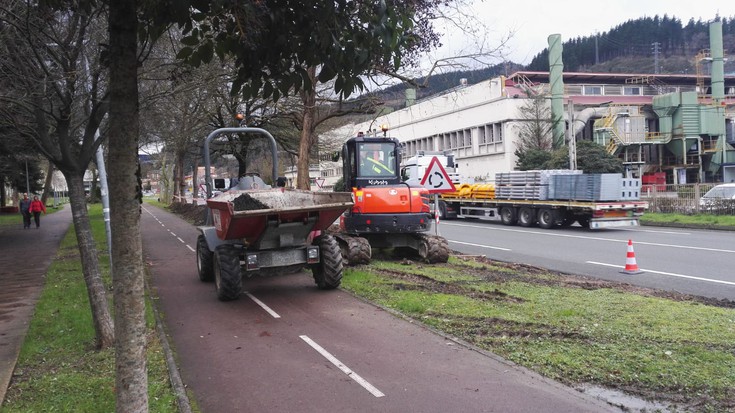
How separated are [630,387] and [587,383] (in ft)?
1.21

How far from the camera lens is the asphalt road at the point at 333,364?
5246 mm

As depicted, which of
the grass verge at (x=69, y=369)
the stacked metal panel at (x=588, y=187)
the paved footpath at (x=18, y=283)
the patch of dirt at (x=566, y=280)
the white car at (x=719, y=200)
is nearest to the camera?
the grass verge at (x=69, y=369)

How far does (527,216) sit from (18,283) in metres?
18.5

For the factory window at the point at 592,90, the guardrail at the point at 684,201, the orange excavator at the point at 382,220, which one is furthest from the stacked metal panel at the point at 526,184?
the factory window at the point at 592,90

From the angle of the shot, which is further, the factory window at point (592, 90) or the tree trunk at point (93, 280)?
the factory window at point (592, 90)

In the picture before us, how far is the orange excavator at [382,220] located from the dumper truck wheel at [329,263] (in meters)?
2.19

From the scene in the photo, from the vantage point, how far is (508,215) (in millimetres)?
25688

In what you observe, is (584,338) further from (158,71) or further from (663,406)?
(158,71)

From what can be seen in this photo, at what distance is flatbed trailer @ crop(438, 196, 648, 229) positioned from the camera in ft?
68.8

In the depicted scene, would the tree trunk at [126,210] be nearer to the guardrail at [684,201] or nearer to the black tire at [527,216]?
the black tire at [527,216]

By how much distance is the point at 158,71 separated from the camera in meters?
10.1

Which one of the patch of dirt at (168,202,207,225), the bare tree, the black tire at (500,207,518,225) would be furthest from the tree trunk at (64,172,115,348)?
the patch of dirt at (168,202,207,225)

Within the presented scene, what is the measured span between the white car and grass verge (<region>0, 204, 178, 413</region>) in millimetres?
23470

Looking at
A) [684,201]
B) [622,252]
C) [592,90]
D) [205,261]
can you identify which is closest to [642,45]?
[592,90]
